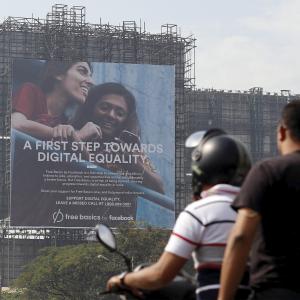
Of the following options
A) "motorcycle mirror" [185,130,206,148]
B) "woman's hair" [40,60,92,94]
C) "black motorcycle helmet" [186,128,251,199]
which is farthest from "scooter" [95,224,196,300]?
"woman's hair" [40,60,92,94]

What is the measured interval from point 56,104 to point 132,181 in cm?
716

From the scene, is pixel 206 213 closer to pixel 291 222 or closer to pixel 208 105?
pixel 291 222

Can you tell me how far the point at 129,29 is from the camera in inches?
3364

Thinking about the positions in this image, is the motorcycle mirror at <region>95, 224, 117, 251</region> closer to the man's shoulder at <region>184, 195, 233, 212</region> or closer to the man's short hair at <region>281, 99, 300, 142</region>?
the man's shoulder at <region>184, 195, 233, 212</region>

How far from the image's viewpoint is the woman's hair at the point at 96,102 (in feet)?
229

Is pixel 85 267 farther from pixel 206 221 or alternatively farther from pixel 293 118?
pixel 293 118

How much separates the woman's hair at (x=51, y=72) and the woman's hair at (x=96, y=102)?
242cm

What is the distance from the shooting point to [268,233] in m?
4.06

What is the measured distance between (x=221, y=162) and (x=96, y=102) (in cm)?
6573

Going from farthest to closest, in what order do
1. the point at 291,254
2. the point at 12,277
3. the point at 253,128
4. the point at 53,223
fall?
the point at 253,128 < the point at 12,277 < the point at 53,223 < the point at 291,254

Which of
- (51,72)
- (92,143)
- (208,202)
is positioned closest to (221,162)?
(208,202)

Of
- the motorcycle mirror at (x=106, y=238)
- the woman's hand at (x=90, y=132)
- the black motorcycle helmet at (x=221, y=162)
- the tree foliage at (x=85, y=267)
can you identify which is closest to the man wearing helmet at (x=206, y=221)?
the black motorcycle helmet at (x=221, y=162)

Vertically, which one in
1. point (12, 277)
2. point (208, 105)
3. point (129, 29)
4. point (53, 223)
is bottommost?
point (12, 277)

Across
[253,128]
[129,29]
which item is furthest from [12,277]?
[253,128]
